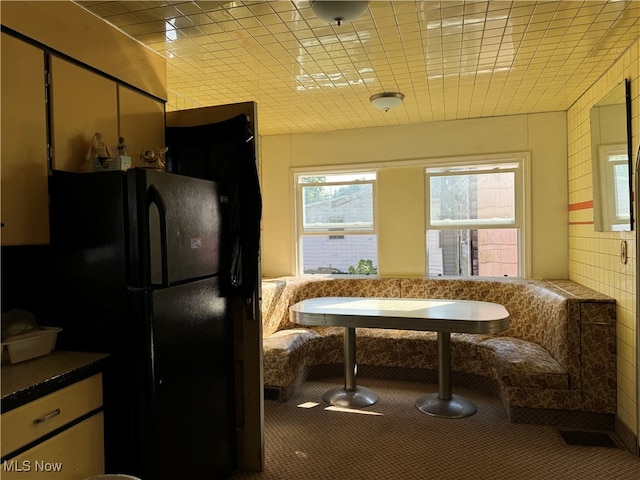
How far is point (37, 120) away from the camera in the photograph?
1801 mm

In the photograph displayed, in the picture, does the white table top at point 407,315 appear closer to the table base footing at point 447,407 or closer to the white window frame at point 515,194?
the table base footing at point 447,407

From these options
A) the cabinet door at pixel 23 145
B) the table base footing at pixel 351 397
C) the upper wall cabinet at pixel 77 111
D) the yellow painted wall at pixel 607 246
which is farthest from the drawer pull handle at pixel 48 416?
the yellow painted wall at pixel 607 246

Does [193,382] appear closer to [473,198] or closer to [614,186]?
[614,186]

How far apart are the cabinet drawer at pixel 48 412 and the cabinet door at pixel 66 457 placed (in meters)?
0.04

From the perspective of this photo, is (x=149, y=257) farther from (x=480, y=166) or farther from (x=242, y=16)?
(x=480, y=166)

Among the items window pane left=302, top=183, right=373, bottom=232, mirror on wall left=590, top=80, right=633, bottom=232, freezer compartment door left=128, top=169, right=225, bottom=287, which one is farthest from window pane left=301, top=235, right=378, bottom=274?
freezer compartment door left=128, top=169, right=225, bottom=287

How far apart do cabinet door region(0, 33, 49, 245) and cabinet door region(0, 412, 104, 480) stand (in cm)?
79

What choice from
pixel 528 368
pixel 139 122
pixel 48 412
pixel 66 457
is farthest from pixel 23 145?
pixel 528 368

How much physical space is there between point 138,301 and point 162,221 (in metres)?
0.35

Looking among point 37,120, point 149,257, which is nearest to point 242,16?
point 37,120

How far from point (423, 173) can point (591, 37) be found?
6.97 feet

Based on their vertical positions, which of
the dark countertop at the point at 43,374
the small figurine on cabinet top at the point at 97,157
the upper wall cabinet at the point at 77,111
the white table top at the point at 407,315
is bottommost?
the white table top at the point at 407,315

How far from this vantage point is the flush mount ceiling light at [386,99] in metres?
3.37

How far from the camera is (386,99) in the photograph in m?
3.38
